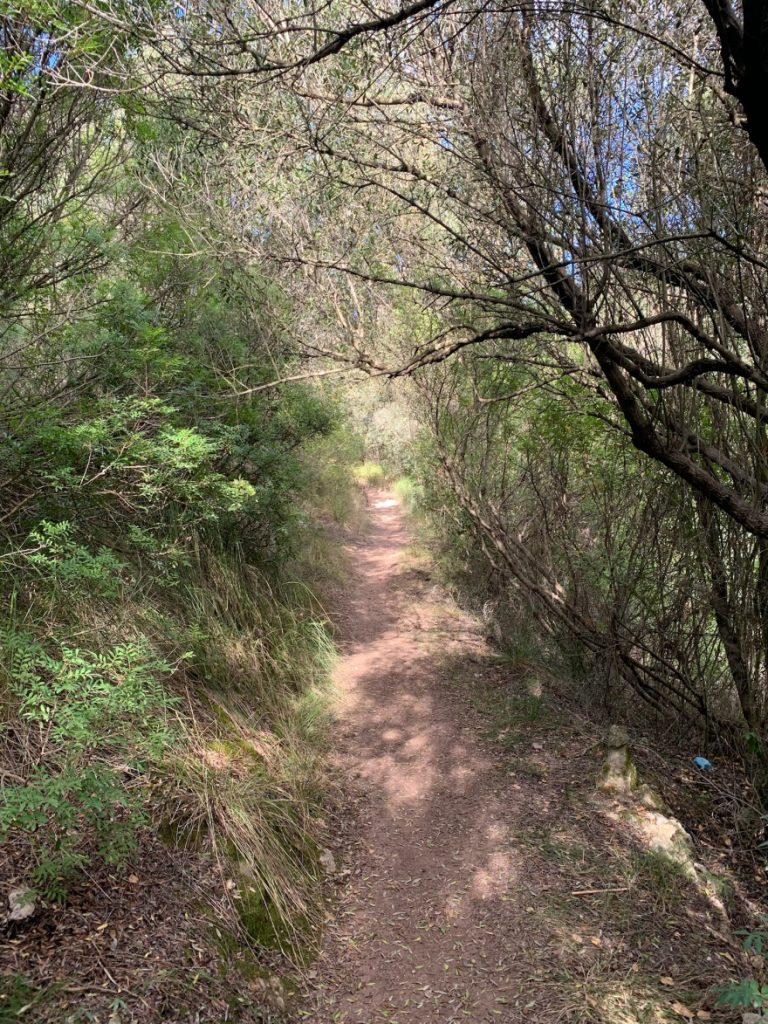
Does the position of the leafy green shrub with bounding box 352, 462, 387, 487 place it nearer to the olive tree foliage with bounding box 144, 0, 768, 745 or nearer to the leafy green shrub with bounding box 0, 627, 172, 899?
the olive tree foliage with bounding box 144, 0, 768, 745

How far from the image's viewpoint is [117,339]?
167 inches

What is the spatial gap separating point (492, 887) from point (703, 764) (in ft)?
7.28

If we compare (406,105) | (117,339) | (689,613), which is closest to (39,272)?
(117,339)

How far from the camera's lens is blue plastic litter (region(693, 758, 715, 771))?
4.88 m

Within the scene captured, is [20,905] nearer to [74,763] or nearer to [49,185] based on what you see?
[74,763]

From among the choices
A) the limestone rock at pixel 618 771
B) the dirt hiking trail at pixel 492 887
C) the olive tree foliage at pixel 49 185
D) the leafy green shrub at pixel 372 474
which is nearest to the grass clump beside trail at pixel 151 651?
the olive tree foliage at pixel 49 185

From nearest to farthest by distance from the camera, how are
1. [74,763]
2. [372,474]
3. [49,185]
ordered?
[74,763], [49,185], [372,474]

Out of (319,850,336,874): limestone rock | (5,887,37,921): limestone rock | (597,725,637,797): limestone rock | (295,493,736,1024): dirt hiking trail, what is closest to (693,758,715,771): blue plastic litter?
(597,725,637,797): limestone rock

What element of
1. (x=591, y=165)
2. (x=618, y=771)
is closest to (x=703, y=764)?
(x=618, y=771)

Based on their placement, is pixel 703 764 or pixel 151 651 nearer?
pixel 151 651

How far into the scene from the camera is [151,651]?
364cm

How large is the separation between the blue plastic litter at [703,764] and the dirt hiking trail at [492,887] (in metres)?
0.81

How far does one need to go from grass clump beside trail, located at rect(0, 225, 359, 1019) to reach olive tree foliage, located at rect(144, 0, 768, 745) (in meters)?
1.36

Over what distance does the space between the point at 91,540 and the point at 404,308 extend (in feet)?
14.0
